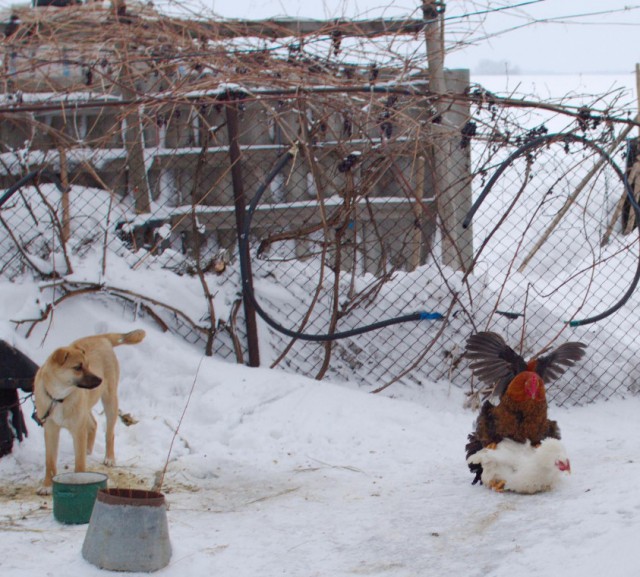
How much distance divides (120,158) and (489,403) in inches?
149

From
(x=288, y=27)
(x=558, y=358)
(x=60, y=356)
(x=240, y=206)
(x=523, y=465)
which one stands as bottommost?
(x=523, y=465)

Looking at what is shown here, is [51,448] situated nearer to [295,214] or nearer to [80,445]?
[80,445]

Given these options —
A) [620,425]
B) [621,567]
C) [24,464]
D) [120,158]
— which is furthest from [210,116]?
[621,567]

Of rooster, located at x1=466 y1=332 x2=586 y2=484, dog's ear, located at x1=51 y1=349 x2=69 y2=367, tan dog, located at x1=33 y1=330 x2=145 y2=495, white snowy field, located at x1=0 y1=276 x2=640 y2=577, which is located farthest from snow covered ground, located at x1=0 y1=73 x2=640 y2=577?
dog's ear, located at x1=51 y1=349 x2=69 y2=367

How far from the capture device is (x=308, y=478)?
177 inches

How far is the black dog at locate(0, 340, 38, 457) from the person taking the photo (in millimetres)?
4543

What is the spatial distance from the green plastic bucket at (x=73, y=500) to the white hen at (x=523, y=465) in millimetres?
1832

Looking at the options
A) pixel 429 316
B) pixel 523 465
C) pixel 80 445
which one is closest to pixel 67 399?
pixel 80 445

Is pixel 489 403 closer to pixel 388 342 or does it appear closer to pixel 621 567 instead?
pixel 621 567

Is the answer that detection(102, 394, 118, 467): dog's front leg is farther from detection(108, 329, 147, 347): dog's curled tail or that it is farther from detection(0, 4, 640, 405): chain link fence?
detection(0, 4, 640, 405): chain link fence

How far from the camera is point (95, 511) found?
125 inches

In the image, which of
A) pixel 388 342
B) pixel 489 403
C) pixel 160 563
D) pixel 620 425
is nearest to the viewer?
pixel 160 563

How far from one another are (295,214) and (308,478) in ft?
8.82

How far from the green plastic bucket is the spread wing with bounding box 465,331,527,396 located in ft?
6.44
